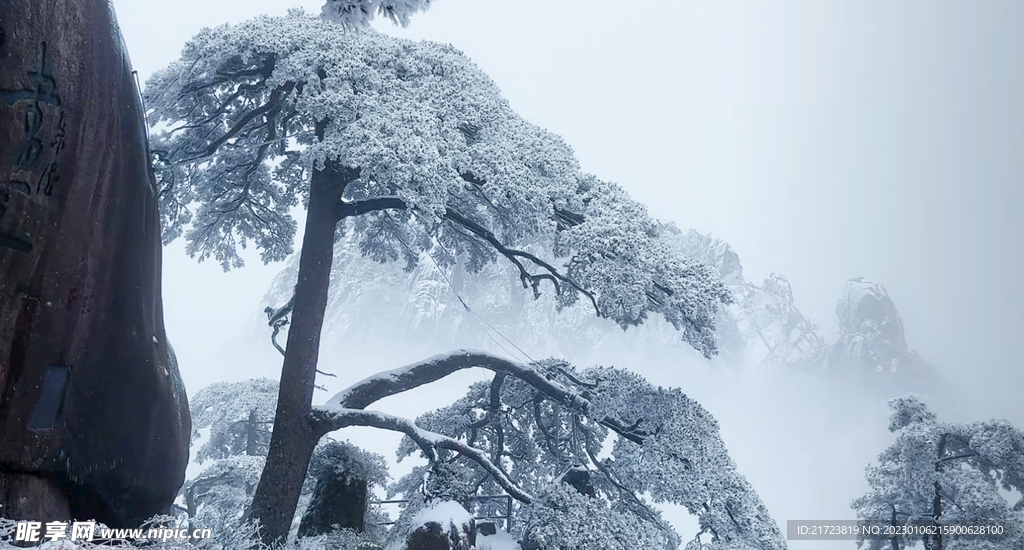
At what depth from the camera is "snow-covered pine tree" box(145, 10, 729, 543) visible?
6.02 m

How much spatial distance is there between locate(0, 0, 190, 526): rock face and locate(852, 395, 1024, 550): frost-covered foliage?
10.5 m

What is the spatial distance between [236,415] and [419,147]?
9.82 m

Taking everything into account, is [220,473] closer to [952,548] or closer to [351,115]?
[351,115]

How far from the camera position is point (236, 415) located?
1330 centimetres

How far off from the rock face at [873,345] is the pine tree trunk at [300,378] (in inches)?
1921

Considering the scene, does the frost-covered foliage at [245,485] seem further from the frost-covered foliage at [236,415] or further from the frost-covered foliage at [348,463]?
the frost-covered foliage at [236,415]

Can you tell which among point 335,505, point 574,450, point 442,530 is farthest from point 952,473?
point 335,505

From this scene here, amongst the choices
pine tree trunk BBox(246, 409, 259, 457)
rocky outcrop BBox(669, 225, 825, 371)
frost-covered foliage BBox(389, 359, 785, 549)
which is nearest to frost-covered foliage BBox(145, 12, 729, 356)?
frost-covered foliage BBox(389, 359, 785, 549)

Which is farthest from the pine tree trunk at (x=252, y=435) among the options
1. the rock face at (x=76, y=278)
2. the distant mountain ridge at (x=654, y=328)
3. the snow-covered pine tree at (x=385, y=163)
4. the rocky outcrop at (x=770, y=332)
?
the rocky outcrop at (x=770, y=332)

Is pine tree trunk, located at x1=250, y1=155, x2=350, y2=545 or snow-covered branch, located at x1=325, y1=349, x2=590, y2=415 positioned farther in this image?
snow-covered branch, located at x1=325, y1=349, x2=590, y2=415

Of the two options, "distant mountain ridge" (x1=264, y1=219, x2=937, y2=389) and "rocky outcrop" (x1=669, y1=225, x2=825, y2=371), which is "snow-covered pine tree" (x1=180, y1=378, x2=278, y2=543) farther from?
"rocky outcrop" (x1=669, y1=225, x2=825, y2=371)

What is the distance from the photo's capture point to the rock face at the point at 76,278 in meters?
4.46

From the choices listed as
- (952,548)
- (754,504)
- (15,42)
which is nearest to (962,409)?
(952,548)

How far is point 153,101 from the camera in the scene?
273 inches
